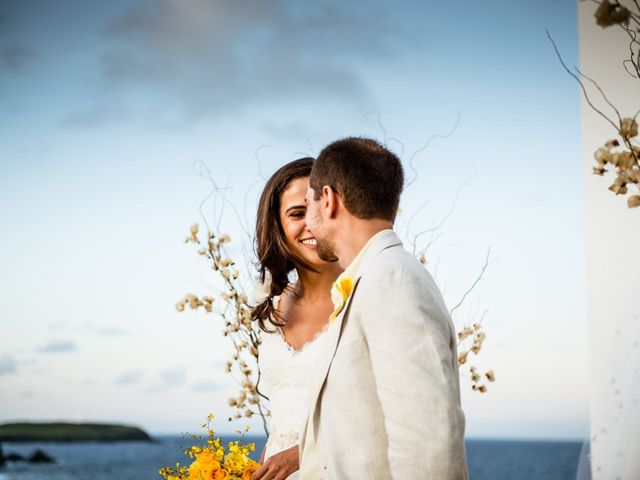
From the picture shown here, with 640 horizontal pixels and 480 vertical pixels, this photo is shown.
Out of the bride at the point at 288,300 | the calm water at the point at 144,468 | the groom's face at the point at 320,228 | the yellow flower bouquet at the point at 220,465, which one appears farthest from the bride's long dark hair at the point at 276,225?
the calm water at the point at 144,468

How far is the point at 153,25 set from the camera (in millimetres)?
6145

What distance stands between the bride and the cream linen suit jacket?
0.89 m

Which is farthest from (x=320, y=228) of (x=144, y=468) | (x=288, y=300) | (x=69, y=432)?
(x=69, y=432)

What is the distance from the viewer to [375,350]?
148 cm

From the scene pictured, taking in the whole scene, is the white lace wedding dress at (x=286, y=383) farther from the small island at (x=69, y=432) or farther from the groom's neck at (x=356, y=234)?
the small island at (x=69, y=432)

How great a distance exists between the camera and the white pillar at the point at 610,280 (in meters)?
2.29

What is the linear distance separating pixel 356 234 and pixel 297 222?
0.94 meters

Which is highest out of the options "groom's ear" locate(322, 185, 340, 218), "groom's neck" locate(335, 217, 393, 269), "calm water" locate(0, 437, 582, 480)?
"groom's ear" locate(322, 185, 340, 218)

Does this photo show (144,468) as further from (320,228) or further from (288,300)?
(320,228)

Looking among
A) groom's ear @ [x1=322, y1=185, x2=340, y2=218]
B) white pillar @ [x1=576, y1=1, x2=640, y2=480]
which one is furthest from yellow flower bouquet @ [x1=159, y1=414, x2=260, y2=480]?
white pillar @ [x1=576, y1=1, x2=640, y2=480]

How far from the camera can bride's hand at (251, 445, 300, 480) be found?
84.6 inches

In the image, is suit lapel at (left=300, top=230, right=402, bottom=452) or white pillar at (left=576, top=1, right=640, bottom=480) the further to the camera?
white pillar at (left=576, top=1, right=640, bottom=480)

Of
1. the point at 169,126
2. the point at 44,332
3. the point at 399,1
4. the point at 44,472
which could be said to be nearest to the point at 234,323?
the point at 399,1

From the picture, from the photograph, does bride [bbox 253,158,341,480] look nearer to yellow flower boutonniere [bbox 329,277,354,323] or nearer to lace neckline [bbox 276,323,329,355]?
lace neckline [bbox 276,323,329,355]
